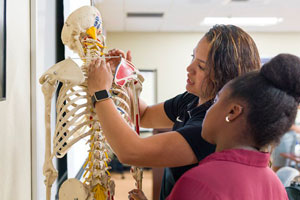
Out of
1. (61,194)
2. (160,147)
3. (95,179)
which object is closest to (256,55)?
(160,147)

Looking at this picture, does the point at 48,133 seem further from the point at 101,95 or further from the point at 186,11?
the point at 186,11

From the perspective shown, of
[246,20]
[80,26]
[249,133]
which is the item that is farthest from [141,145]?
[246,20]

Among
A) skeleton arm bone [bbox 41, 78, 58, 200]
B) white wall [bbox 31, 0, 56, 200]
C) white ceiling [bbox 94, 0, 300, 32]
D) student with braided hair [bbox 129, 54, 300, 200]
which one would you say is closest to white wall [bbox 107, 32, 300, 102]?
white ceiling [bbox 94, 0, 300, 32]

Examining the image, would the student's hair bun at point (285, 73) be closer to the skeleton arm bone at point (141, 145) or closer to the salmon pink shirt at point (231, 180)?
the salmon pink shirt at point (231, 180)

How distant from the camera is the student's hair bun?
2.68 ft

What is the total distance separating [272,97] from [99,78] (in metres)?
0.53

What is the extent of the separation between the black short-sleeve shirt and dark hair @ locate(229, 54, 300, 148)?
21 cm

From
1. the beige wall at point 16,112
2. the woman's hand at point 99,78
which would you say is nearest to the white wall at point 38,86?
the beige wall at point 16,112

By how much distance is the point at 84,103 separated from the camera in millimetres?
1172

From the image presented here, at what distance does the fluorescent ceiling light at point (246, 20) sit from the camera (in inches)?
211

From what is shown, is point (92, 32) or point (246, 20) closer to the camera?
point (92, 32)

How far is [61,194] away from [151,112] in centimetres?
51

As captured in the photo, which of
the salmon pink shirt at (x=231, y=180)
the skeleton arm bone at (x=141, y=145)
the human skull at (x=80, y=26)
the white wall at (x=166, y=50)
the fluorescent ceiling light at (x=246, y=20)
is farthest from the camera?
the white wall at (x=166, y=50)

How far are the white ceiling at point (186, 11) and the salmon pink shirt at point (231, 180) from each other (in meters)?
3.69
